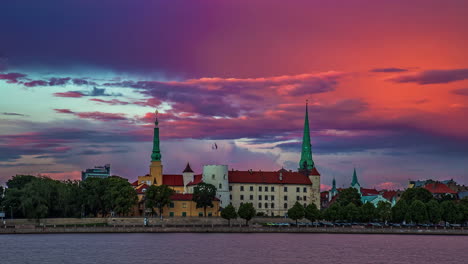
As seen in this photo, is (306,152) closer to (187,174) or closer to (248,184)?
(248,184)

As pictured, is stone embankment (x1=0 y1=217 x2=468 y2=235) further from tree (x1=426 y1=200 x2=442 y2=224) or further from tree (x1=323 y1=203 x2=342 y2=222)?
tree (x1=323 y1=203 x2=342 y2=222)

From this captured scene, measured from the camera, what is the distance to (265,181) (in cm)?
14862

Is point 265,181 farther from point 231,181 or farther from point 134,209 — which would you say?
point 134,209

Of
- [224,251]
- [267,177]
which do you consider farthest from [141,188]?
[224,251]

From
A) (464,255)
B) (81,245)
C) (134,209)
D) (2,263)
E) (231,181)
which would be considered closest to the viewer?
(2,263)

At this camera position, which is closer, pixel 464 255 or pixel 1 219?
pixel 464 255

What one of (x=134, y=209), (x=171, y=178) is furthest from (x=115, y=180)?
(x=171, y=178)

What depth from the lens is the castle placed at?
141875 mm

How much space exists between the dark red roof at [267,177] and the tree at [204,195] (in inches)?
623

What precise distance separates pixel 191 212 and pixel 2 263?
67.6 metres

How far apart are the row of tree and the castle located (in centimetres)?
1754

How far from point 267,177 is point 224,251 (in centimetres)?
7299

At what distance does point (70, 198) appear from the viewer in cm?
11900

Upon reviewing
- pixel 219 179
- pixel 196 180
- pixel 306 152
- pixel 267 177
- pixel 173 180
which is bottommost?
pixel 219 179
